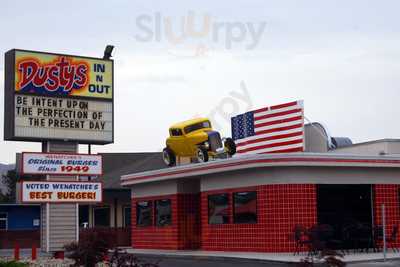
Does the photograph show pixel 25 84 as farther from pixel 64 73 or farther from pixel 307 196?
pixel 307 196

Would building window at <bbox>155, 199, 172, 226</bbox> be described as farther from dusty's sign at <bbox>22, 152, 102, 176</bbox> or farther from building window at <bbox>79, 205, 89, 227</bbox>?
building window at <bbox>79, 205, 89, 227</bbox>

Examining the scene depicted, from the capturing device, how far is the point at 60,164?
102ft

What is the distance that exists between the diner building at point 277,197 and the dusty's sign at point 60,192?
4310 mm

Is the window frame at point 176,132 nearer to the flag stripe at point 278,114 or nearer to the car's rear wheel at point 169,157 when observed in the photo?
the car's rear wheel at point 169,157

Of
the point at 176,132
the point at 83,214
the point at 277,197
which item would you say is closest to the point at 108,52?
the point at 176,132

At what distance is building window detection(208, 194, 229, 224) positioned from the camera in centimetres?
3225

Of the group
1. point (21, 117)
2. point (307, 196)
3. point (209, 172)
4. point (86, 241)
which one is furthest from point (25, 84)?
point (86, 241)

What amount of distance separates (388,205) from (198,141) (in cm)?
858

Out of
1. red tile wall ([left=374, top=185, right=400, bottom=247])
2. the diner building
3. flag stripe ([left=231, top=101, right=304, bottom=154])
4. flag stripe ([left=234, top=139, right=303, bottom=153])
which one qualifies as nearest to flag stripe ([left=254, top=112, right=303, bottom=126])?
flag stripe ([left=231, top=101, right=304, bottom=154])

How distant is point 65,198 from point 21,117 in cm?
365

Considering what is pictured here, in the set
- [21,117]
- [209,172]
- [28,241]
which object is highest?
[21,117]

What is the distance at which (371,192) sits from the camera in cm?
3131

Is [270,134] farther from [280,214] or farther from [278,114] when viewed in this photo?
[280,214]

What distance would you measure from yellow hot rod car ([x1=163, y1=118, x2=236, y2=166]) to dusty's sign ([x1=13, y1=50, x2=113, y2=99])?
13.6 feet
